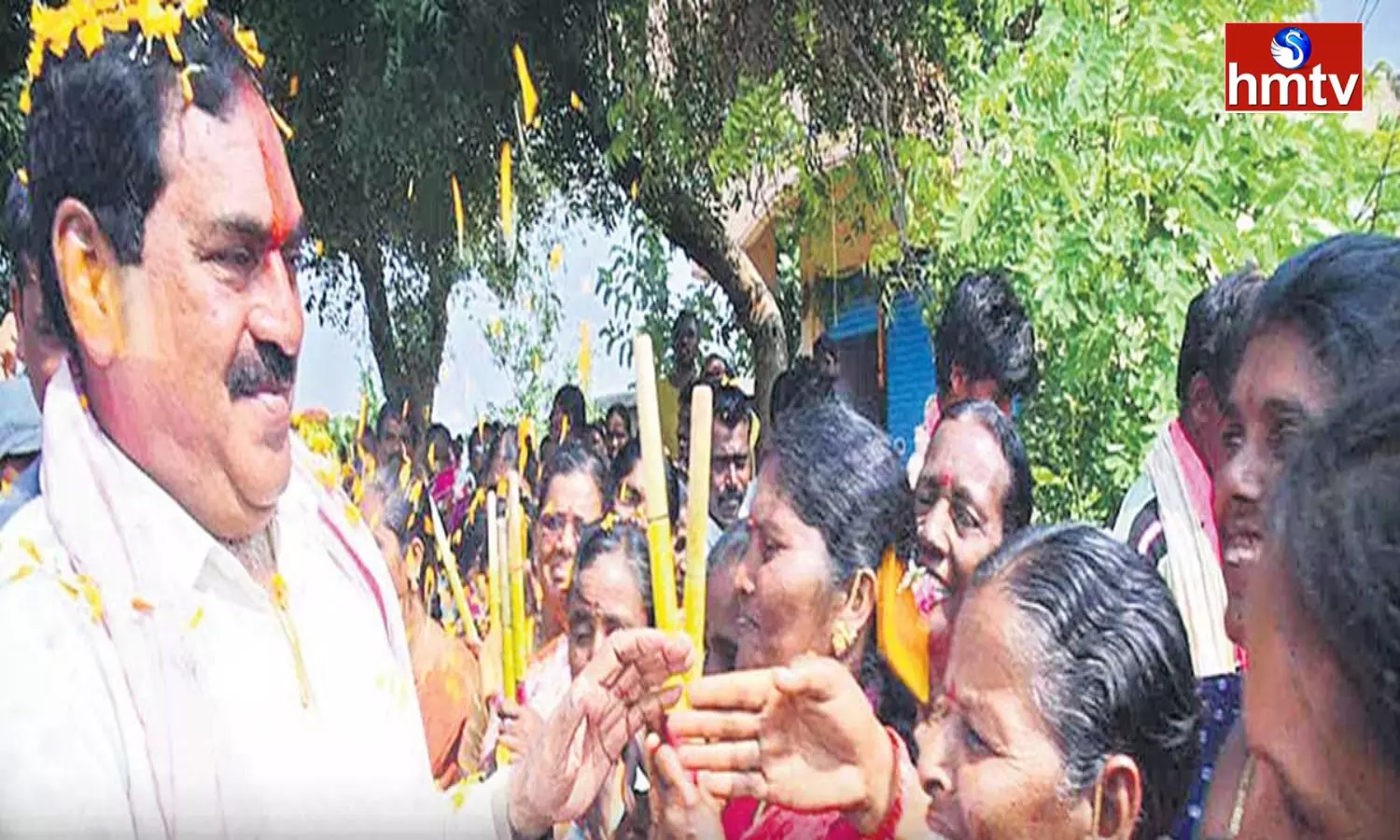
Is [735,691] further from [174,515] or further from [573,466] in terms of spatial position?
[174,515]

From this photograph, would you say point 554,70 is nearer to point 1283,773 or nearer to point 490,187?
point 490,187

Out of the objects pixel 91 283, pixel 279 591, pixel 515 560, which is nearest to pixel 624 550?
pixel 515 560

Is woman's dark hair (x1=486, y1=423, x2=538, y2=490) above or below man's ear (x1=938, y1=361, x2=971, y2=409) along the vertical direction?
below

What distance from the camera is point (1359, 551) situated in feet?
2.64

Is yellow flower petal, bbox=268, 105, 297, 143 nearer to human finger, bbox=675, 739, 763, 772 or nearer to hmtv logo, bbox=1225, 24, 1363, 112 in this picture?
human finger, bbox=675, 739, 763, 772

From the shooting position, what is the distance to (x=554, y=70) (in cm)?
229

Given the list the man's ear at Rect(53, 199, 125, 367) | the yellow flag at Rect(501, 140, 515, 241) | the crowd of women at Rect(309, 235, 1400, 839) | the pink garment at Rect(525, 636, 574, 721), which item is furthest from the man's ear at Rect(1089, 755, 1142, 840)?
the man's ear at Rect(53, 199, 125, 367)

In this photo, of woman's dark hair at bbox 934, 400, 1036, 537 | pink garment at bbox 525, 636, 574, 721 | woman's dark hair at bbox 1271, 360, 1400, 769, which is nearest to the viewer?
woman's dark hair at bbox 1271, 360, 1400, 769

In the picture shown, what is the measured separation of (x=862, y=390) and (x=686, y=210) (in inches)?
15.4

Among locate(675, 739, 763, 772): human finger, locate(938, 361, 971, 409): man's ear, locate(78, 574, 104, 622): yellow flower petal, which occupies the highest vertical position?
locate(938, 361, 971, 409): man's ear

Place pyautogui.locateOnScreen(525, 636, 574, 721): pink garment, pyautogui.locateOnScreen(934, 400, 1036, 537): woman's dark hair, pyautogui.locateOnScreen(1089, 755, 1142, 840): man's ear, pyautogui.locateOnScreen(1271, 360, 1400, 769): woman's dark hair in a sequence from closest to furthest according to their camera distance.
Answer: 1. pyautogui.locateOnScreen(1271, 360, 1400, 769): woman's dark hair
2. pyautogui.locateOnScreen(1089, 755, 1142, 840): man's ear
3. pyautogui.locateOnScreen(934, 400, 1036, 537): woman's dark hair
4. pyautogui.locateOnScreen(525, 636, 574, 721): pink garment

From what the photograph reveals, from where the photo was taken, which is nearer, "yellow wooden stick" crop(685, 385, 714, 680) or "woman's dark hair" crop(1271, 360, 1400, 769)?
"woman's dark hair" crop(1271, 360, 1400, 769)

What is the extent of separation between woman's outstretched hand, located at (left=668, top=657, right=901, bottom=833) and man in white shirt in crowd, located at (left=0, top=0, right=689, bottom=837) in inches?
3.2

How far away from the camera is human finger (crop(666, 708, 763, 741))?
84.6 inches
